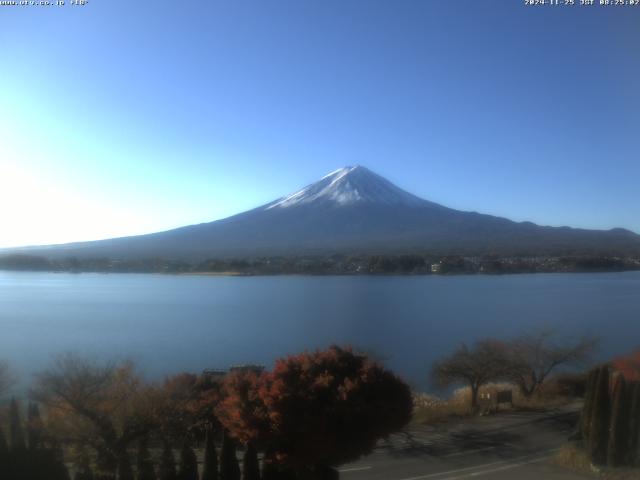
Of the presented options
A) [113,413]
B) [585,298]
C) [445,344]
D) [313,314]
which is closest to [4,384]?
[113,413]

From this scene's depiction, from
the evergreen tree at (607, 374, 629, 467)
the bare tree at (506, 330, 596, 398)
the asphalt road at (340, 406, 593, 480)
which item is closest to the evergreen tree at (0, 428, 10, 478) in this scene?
the asphalt road at (340, 406, 593, 480)

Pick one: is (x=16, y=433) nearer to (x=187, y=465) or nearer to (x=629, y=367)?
(x=187, y=465)

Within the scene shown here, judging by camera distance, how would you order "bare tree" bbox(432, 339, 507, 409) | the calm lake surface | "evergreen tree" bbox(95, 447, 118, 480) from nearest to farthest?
"evergreen tree" bbox(95, 447, 118, 480), "bare tree" bbox(432, 339, 507, 409), the calm lake surface

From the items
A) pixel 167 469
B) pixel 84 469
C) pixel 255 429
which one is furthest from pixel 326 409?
pixel 84 469

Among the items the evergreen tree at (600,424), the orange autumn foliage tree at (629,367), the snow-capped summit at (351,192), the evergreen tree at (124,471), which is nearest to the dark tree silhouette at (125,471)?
the evergreen tree at (124,471)

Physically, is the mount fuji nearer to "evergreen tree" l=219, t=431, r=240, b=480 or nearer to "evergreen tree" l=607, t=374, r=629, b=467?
"evergreen tree" l=607, t=374, r=629, b=467

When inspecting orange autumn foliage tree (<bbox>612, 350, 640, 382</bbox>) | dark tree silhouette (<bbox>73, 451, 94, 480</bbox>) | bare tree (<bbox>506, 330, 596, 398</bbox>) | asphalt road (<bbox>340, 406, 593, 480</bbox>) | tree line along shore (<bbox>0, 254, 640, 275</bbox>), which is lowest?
asphalt road (<bbox>340, 406, 593, 480</bbox>)
